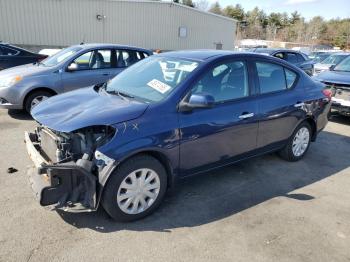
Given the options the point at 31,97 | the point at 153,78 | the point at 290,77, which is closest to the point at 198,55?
the point at 153,78

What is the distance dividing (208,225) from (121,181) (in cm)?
106

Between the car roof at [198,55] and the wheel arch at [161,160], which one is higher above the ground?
the car roof at [198,55]

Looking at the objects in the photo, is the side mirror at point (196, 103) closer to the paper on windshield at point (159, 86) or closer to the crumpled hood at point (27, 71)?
the paper on windshield at point (159, 86)

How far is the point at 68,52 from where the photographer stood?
7672 mm

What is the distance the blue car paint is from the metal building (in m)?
16.5

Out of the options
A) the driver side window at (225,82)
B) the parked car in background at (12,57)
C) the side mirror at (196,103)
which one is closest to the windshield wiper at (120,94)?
the side mirror at (196,103)

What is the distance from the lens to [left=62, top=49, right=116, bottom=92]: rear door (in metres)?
7.25

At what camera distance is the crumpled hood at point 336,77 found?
8.11m

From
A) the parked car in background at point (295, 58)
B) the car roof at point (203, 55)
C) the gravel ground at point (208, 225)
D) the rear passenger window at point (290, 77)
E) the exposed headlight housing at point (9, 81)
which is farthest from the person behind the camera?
the parked car in background at point (295, 58)

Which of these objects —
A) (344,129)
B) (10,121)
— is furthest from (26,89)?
(344,129)

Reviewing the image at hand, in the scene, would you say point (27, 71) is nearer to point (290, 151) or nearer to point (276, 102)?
point (276, 102)

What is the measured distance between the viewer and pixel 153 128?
3365 mm

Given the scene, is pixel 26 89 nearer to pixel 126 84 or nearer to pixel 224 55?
pixel 126 84

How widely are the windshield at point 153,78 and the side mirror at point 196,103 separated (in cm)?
24
